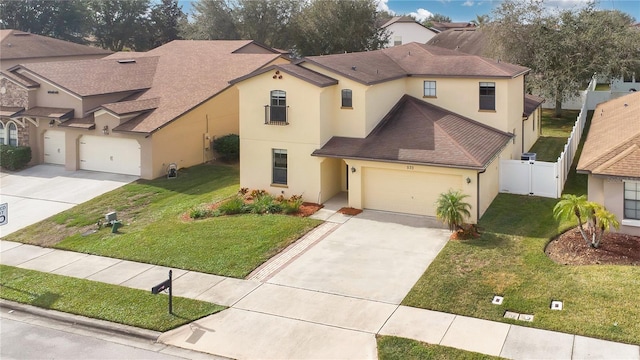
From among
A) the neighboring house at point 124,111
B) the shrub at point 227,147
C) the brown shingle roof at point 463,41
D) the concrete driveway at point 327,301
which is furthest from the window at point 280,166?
the brown shingle roof at point 463,41

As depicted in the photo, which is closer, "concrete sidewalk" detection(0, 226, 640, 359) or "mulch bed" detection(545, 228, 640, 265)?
"concrete sidewalk" detection(0, 226, 640, 359)

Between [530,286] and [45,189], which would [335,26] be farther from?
[530,286]

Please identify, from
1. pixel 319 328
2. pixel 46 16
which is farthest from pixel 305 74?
pixel 46 16

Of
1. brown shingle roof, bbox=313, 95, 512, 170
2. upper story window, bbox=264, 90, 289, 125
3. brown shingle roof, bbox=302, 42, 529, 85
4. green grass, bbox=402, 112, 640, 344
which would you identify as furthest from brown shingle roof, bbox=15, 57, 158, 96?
green grass, bbox=402, 112, 640, 344

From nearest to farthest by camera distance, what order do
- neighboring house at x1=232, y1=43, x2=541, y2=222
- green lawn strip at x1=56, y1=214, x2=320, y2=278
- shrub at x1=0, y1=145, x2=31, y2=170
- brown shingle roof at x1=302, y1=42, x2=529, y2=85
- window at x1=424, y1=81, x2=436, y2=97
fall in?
green lawn strip at x1=56, y1=214, x2=320, y2=278 → neighboring house at x1=232, y1=43, x2=541, y2=222 → brown shingle roof at x1=302, y1=42, x2=529, y2=85 → window at x1=424, y1=81, x2=436, y2=97 → shrub at x1=0, y1=145, x2=31, y2=170

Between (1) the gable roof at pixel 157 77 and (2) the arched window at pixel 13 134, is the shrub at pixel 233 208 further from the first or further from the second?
(2) the arched window at pixel 13 134

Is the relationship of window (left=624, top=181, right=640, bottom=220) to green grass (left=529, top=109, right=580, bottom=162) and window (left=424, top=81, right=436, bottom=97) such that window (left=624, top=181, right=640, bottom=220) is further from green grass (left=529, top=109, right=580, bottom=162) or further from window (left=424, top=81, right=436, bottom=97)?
green grass (left=529, top=109, right=580, bottom=162)
